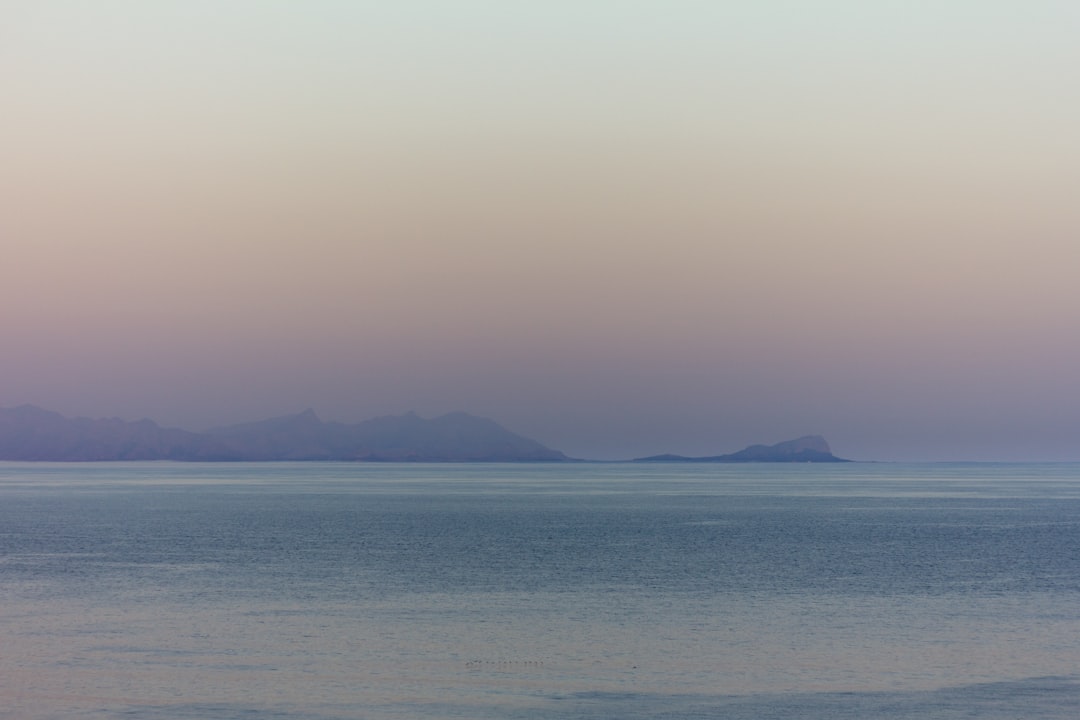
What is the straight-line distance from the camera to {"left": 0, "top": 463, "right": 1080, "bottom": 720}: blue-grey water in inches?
1350

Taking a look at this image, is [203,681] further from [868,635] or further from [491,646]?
[868,635]

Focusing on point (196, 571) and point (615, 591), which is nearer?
point (615, 591)

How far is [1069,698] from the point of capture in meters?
34.1

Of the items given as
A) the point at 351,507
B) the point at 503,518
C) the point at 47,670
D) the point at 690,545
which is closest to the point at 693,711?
the point at 47,670

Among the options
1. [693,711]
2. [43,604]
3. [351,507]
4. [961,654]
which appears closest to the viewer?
[693,711]

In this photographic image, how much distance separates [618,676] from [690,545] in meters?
48.9

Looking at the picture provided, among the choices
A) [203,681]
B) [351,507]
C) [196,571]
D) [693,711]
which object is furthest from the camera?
[351,507]

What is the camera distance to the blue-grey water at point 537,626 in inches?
1350

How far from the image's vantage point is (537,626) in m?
46.5

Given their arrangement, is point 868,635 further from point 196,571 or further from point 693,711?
point 196,571

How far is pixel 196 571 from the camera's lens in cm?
6562

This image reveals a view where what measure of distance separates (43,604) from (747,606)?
29526 millimetres

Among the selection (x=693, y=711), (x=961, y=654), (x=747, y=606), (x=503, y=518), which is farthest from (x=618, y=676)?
(x=503, y=518)

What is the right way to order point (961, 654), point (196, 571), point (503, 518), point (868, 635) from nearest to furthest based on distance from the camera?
1. point (961, 654)
2. point (868, 635)
3. point (196, 571)
4. point (503, 518)
